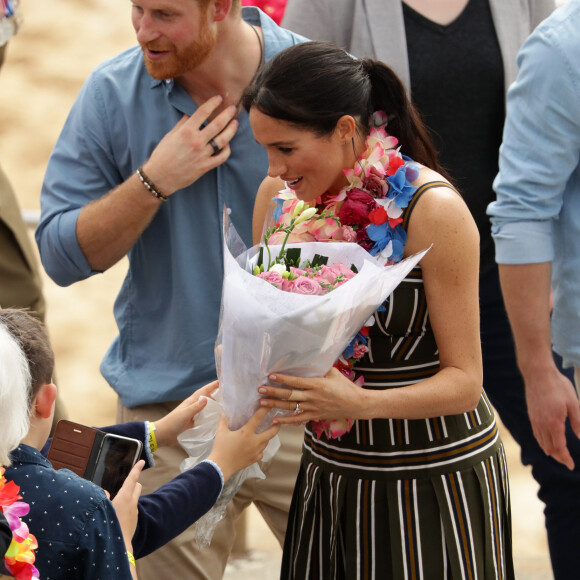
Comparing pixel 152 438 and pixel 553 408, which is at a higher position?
pixel 152 438

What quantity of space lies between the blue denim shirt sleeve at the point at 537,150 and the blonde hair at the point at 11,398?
1.23 m

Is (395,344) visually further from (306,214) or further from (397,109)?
(397,109)

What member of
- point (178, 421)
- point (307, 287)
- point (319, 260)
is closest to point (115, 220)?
point (178, 421)

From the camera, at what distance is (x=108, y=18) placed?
8.60 m

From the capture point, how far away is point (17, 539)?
1789 mm

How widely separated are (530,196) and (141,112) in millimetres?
957

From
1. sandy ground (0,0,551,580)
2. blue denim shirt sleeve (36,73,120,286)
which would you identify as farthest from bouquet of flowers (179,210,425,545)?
sandy ground (0,0,551,580)

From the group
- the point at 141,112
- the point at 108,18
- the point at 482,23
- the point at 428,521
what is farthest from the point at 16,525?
the point at 108,18

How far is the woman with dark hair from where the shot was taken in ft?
7.33

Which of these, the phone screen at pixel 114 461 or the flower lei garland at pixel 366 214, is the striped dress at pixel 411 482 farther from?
the phone screen at pixel 114 461

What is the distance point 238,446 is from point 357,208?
0.54m

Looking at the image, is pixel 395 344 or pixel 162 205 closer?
pixel 395 344

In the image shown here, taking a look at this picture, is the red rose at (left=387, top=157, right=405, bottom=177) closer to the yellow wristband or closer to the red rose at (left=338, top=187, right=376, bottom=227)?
the red rose at (left=338, top=187, right=376, bottom=227)

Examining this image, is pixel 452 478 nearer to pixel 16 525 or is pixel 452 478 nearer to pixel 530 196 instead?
pixel 530 196
